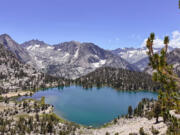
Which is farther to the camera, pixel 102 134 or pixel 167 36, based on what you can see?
pixel 102 134

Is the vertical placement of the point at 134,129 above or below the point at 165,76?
below

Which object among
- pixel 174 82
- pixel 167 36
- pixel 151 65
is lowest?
pixel 174 82

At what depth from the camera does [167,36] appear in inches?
389

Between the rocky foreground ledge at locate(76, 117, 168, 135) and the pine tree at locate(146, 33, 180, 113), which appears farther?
the rocky foreground ledge at locate(76, 117, 168, 135)

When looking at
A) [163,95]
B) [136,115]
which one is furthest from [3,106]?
[163,95]

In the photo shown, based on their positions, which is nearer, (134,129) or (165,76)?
(165,76)

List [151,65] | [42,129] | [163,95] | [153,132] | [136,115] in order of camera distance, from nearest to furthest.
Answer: [151,65]
[163,95]
[153,132]
[42,129]
[136,115]

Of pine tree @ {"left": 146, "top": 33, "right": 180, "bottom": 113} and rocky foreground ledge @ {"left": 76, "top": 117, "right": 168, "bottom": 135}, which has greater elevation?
pine tree @ {"left": 146, "top": 33, "right": 180, "bottom": 113}

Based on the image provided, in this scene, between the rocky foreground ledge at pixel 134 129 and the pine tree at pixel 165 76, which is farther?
the rocky foreground ledge at pixel 134 129

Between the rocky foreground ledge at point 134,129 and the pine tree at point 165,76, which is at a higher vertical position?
the pine tree at point 165,76

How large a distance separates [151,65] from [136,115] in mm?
92705

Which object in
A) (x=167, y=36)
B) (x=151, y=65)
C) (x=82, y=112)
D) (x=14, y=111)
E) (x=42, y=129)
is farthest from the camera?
(x=82, y=112)

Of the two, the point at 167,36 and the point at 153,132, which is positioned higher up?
the point at 167,36

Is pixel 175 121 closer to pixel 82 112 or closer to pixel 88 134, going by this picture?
pixel 88 134
